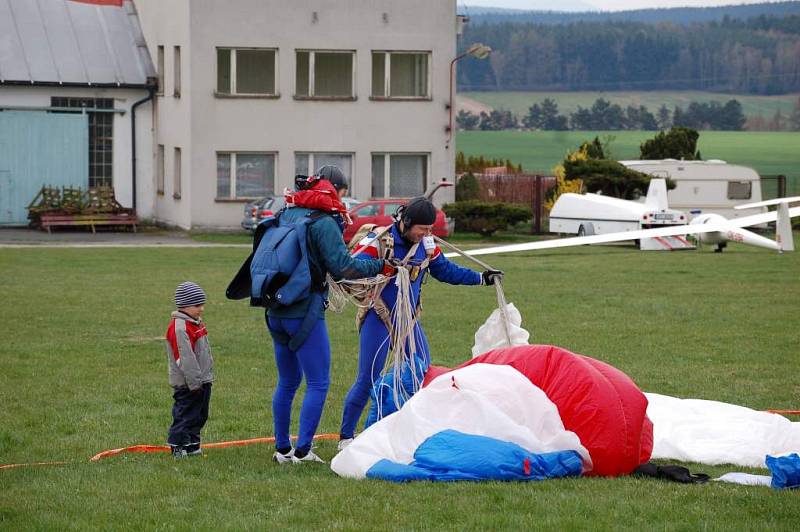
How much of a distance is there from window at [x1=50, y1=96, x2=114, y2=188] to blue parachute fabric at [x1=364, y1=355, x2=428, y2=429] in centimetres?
3179

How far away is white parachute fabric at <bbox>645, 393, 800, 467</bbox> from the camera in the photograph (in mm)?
8594

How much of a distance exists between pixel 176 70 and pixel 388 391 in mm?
31267

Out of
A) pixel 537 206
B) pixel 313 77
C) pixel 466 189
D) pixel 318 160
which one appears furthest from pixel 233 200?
pixel 537 206

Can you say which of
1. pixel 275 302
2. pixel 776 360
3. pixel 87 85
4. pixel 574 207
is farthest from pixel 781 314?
pixel 87 85

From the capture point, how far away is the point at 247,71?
37.7 metres

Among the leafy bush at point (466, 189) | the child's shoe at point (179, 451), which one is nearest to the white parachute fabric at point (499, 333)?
the child's shoe at point (179, 451)

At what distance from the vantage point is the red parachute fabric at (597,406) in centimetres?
746

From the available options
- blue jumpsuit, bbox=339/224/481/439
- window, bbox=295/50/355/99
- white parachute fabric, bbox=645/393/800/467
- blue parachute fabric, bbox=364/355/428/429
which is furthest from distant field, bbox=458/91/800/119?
blue parachute fabric, bbox=364/355/428/429

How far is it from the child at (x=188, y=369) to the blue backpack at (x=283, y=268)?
64 cm

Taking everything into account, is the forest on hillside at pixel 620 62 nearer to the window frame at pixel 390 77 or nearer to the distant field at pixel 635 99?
the distant field at pixel 635 99

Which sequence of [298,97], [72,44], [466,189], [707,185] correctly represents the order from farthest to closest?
1. [707,185]
2. [466,189]
3. [72,44]
4. [298,97]

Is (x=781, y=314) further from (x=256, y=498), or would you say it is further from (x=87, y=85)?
(x=87, y=85)

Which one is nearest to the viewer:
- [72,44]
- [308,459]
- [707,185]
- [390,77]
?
[308,459]

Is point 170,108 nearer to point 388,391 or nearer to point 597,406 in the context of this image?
point 388,391
